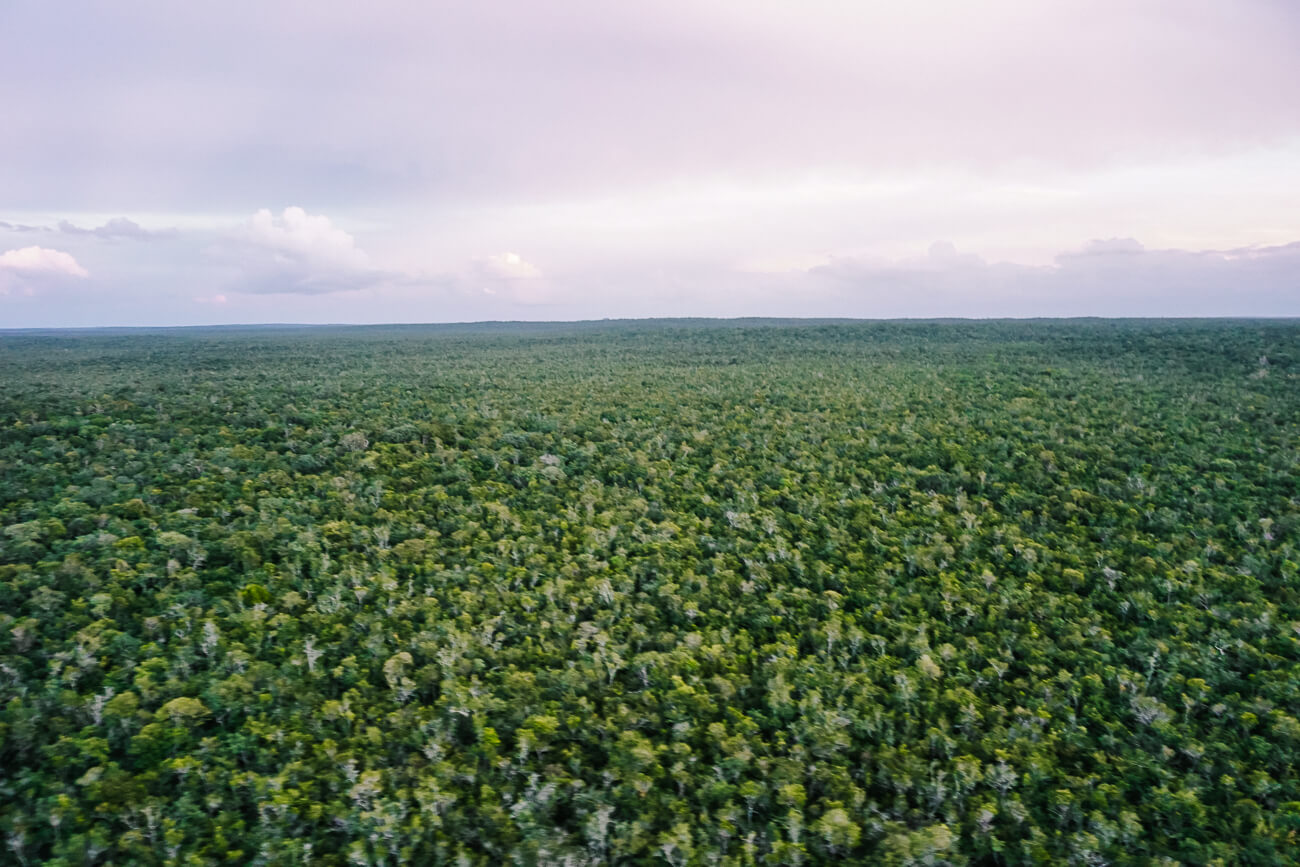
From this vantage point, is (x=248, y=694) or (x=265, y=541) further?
(x=265, y=541)

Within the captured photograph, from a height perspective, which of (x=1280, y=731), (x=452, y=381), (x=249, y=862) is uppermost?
(x=452, y=381)

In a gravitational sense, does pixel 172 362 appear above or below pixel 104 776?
above

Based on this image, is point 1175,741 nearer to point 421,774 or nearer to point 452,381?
point 421,774

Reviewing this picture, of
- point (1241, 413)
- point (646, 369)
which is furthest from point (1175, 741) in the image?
point (646, 369)

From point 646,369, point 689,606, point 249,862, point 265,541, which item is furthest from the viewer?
point 646,369

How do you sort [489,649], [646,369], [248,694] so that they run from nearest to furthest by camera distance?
[248,694]
[489,649]
[646,369]

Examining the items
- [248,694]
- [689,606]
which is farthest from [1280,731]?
[248,694]
